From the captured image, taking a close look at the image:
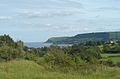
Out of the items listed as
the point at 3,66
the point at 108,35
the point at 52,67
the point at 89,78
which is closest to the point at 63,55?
the point at 52,67

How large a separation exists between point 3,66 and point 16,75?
9.22 ft

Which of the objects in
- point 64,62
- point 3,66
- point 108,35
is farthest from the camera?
point 108,35

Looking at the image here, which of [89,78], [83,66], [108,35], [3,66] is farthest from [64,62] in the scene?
[108,35]

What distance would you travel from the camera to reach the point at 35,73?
12.9 metres

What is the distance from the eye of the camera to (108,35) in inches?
5128

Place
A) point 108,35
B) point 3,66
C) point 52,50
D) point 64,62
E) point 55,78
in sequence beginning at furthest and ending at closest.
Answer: point 108,35 → point 52,50 → point 64,62 → point 3,66 → point 55,78

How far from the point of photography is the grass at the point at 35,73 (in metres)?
11.9

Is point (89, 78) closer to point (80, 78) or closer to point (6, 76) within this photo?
point (80, 78)

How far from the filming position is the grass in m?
11.9

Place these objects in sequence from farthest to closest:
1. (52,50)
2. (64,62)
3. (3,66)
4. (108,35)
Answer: (108,35)
(52,50)
(64,62)
(3,66)

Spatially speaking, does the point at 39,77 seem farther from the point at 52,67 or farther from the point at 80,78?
the point at 52,67

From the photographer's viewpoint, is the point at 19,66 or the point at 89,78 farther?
the point at 19,66

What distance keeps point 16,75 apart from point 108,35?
12020cm

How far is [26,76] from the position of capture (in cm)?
1192
